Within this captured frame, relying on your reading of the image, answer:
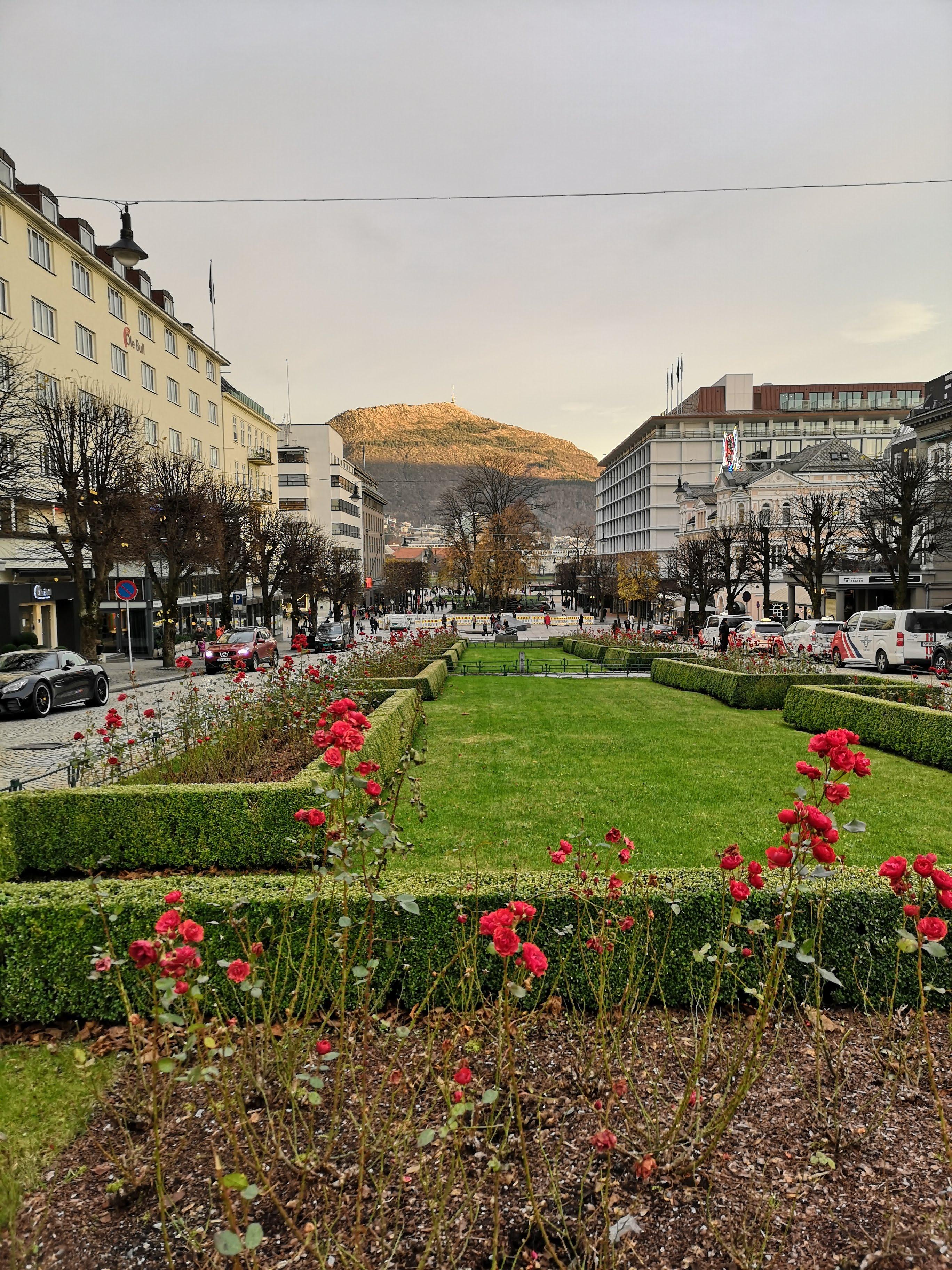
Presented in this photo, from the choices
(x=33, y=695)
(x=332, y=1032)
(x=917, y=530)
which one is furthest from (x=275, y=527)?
(x=332, y=1032)

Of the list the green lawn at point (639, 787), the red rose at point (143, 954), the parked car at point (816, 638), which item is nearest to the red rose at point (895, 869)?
the green lawn at point (639, 787)

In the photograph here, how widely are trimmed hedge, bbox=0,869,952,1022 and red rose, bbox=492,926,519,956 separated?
2270 mm

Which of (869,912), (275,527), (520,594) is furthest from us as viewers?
(520,594)

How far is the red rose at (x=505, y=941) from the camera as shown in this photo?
218 centimetres

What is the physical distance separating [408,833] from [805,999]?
4261 mm

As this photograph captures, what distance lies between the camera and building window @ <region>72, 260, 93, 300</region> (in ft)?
104

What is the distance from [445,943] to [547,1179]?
59.4 inches

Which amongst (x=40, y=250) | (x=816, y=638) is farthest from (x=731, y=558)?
(x=40, y=250)

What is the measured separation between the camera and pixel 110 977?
421 centimetres

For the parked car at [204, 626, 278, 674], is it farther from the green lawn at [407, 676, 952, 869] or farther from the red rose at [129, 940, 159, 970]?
the red rose at [129, 940, 159, 970]

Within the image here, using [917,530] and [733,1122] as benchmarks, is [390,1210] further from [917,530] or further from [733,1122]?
[917,530]

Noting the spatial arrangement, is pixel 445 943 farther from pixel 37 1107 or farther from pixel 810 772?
pixel 810 772

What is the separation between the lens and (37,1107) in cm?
375

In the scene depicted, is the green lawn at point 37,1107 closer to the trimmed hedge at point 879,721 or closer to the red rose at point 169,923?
the red rose at point 169,923
